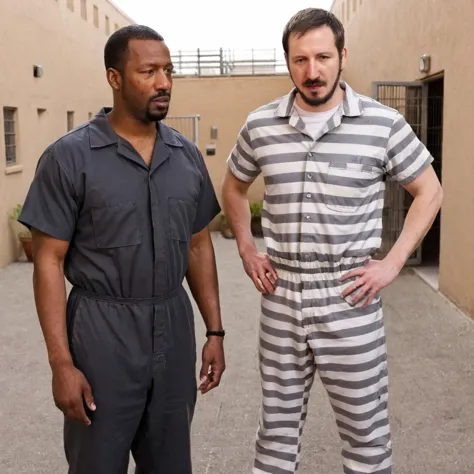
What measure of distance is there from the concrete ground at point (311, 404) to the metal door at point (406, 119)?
8.37 ft

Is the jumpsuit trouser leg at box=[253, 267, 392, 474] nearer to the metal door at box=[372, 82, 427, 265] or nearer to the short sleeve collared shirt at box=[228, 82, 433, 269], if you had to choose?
the short sleeve collared shirt at box=[228, 82, 433, 269]

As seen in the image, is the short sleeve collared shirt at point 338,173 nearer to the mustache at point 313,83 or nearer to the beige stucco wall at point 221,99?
the mustache at point 313,83

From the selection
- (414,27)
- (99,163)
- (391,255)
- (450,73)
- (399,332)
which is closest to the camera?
(99,163)

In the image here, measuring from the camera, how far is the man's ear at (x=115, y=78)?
2266 millimetres

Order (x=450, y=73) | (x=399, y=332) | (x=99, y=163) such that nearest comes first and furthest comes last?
1. (x=99, y=163)
2. (x=399, y=332)
3. (x=450, y=73)

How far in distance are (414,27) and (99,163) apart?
756 centimetres

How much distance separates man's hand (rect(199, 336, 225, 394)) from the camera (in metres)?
2.64

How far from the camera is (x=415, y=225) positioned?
8.11 feet

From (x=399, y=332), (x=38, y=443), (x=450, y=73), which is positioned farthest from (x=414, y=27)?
(x=38, y=443)

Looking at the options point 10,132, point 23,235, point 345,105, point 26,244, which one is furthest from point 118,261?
point 10,132

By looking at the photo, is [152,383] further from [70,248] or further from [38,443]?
[38,443]

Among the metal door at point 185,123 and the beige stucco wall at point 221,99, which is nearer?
the metal door at point 185,123

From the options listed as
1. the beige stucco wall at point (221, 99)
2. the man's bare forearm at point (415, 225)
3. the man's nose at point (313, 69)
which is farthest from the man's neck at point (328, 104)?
the beige stucco wall at point (221, 99)

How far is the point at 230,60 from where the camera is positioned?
1955cm
